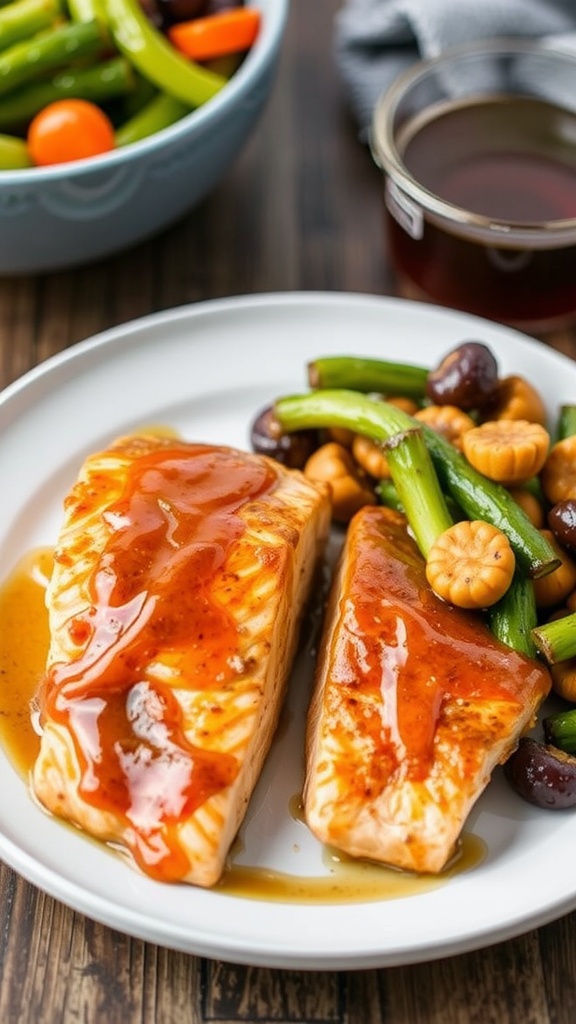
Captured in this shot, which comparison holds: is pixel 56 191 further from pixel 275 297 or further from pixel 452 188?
pixel 452 188

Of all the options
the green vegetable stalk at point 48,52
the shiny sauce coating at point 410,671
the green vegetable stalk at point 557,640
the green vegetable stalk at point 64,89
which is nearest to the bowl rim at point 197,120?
the green vegetable stalk at point 64,89

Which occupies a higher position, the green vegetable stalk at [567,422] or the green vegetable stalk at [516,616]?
the green vegetable stalk at [567,422]

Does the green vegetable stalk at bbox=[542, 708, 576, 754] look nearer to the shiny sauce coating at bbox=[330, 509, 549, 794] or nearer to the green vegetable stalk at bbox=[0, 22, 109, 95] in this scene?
the shiny sauce coating at bbox=[330, 509, 549, 794]

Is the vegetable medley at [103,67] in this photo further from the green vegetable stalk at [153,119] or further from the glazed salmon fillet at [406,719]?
the glazed salmon fillet at [406,719]

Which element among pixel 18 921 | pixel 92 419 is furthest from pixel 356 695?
pixel 92 419

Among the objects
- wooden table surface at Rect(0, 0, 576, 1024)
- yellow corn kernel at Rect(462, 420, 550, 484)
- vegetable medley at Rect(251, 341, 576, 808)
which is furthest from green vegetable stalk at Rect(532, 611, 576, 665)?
wooden table surface at Rect(0, 0, 576, 1024)

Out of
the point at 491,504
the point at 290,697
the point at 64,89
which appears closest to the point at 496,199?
the point at 491,504
